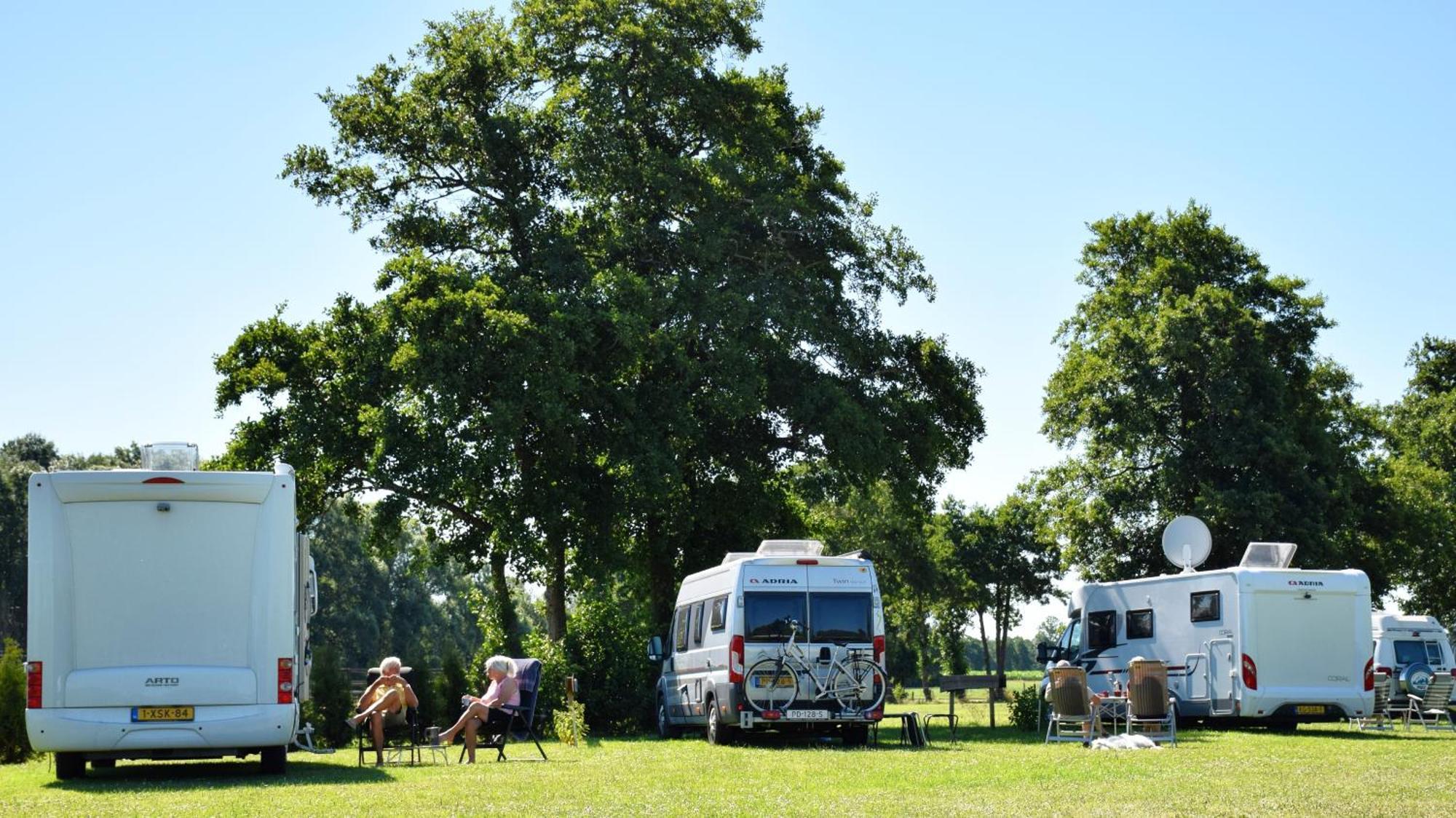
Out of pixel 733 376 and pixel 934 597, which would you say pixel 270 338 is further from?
pixel 934 597

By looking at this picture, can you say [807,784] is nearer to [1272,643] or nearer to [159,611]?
[159,611]

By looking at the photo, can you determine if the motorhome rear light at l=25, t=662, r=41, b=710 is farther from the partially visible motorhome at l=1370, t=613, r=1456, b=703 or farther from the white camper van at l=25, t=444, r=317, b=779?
the partially visible motorhome at l=1370, t=613, r=1456, b=703

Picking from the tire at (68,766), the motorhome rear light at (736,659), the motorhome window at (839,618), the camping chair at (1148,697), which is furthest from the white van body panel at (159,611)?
the camping chair at (1148,697)

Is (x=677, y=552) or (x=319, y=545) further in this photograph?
(x=319, y=545)

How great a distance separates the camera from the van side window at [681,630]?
22.3 m

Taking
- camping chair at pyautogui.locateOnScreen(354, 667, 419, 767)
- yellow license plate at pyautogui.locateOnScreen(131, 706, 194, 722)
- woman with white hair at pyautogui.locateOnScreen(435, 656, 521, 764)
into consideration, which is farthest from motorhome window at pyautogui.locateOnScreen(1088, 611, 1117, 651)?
yellow license plate at pyautogui.locateOnScreen(131, 706, 194, 722)

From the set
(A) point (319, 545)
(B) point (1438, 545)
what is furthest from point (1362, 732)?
(A) point (319, 545)

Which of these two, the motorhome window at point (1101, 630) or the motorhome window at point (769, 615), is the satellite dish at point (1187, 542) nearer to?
the motorhome window at point (1101, 630)

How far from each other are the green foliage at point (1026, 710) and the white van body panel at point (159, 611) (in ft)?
45.4

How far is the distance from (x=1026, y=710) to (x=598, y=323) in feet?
31.3

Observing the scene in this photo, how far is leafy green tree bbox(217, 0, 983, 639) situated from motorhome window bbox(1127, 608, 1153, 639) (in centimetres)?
574

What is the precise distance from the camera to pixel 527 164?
30312mm

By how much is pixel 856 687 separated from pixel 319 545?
194 ft

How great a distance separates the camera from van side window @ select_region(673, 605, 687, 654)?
22.3 meters
